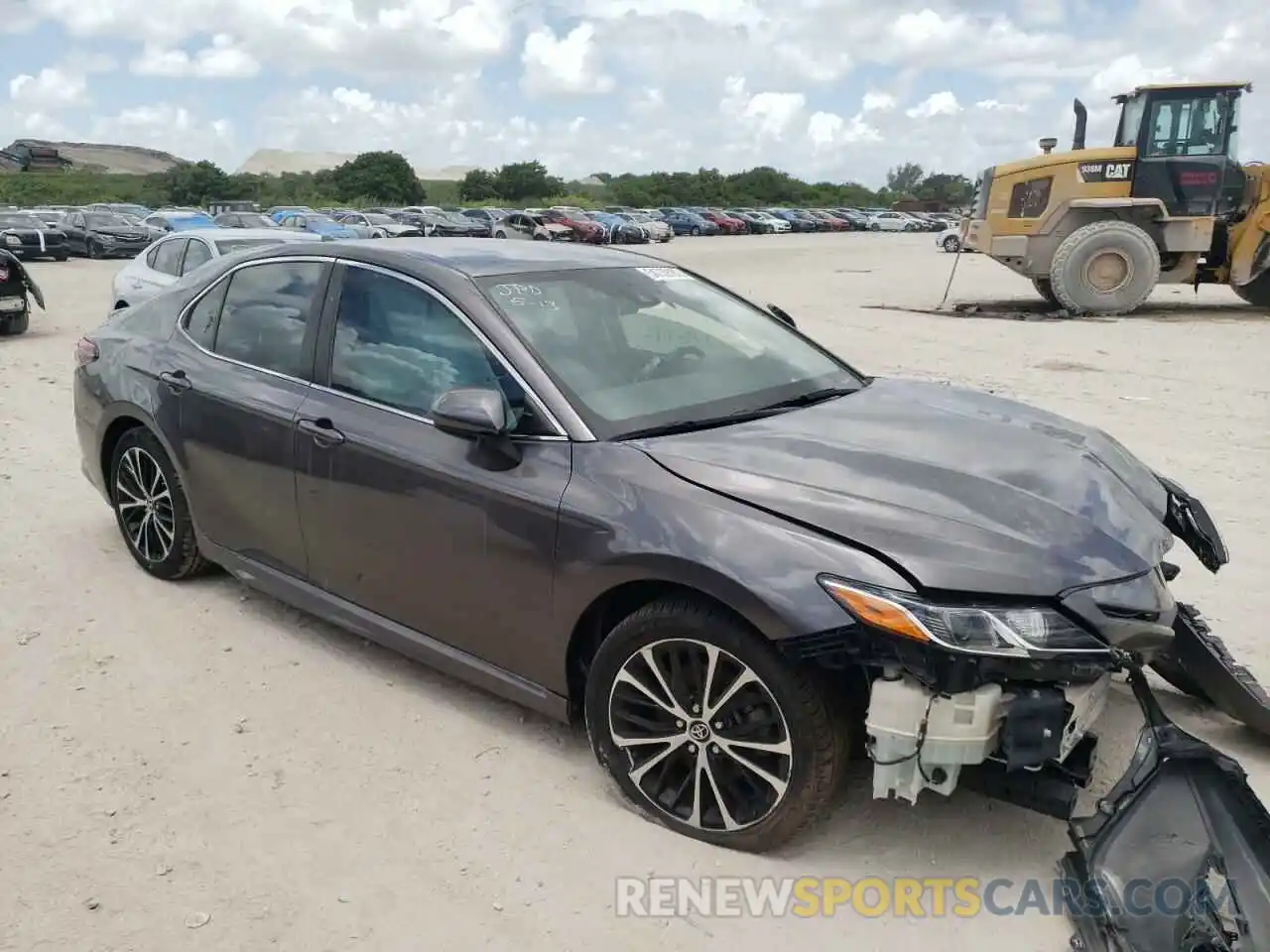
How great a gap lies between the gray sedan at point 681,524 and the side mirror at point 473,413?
0.04 ft

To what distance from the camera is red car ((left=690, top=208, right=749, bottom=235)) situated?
58.4 meters

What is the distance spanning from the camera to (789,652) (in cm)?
269

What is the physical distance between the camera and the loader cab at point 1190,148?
50.0ft

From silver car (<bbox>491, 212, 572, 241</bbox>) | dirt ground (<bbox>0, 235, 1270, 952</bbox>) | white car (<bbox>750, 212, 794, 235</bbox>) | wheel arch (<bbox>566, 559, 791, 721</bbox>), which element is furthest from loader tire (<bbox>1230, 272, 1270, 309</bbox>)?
white car (<bbox>750, 212, 794, 235</bbox>)

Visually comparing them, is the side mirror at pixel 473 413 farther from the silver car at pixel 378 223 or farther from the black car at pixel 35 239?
the silver car at pixel 378 223

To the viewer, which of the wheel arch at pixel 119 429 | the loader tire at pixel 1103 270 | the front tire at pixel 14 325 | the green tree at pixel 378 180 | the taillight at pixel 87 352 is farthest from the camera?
the green tree at pixel 378 180

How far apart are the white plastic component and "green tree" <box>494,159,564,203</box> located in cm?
8697

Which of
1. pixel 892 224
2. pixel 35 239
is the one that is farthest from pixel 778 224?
pixel 35 239

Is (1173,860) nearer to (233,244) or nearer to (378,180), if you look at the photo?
(233,244)

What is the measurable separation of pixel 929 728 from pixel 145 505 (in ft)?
12.3

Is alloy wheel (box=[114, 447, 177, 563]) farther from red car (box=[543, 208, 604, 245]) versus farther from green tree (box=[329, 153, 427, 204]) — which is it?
green tree (box=[329, 153, 427, 204])

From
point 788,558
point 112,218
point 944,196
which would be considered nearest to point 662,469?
point 788,558

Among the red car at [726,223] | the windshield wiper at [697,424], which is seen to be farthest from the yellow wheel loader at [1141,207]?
the red car at [726,223]

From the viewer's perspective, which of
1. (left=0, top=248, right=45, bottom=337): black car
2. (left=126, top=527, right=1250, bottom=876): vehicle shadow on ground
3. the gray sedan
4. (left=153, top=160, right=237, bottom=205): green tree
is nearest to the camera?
the gray sedan
